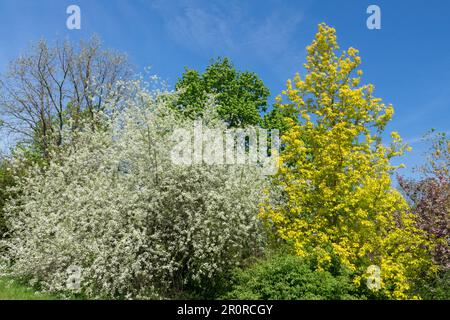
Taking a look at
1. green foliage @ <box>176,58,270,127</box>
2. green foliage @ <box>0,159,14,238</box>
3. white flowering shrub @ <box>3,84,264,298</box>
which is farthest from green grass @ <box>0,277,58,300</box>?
green foliage @ <box>176,58,270,127</box>

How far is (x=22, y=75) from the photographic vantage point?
3266 cm

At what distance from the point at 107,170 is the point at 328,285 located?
7.15 m

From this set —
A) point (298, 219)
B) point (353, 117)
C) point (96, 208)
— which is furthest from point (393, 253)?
point (96, 208)

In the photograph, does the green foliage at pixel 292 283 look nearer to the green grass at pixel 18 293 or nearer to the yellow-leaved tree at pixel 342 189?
the yellow-leaved tree at pixel 342 189

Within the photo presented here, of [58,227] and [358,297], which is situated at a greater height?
[58,227]

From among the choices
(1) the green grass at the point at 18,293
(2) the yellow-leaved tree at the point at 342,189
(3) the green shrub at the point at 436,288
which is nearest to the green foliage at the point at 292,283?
(2) the yellow-leaved tree at the point at 342,189

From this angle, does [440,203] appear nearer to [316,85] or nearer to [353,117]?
[353,117]

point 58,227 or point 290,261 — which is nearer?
point 290,261

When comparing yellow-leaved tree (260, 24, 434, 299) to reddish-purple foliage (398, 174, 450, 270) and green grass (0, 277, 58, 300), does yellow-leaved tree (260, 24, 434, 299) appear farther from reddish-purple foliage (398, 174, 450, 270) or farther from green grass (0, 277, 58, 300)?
green grass (0, 277, 58, 300)

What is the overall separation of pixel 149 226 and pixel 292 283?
420 cm

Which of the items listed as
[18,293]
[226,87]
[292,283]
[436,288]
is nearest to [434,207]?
[436,288]

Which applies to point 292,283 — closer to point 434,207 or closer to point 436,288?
point 436,288

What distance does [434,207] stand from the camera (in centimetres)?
1439

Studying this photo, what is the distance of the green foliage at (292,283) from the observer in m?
10.7
